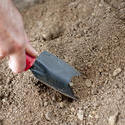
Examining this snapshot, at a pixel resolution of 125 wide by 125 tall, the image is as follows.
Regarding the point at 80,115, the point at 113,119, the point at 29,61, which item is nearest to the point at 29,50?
the point at 29,61

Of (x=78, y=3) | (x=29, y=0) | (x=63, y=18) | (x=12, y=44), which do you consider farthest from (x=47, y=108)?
(x=29, y=0)

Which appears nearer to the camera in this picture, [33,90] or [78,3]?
[33,90]

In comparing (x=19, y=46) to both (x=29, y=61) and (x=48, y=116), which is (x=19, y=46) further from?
(x=48, y=116)

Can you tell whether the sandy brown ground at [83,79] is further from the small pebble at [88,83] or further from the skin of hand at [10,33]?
the skin of hand at [10,33]

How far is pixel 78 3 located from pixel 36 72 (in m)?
0.75

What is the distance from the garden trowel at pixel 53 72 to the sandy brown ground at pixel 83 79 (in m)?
0.09

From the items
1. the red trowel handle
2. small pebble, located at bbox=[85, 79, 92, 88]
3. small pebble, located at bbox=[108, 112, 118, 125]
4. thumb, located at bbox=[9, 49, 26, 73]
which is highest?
thumb, located at bbox=[9, 49, 26, 73]

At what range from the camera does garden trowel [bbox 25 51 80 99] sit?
1355mm

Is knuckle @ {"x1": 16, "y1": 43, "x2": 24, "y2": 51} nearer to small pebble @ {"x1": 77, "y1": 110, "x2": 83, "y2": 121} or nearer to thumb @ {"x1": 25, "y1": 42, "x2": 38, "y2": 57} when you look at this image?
thumb @ {"x1": 25, "y1": 42, "x2": 38, "y2": 57}

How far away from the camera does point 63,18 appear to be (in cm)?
190

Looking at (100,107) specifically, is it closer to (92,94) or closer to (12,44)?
(92,94)

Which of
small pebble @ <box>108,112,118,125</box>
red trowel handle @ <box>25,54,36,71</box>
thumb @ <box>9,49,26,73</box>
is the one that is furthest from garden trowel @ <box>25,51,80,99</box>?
small pebble @ <box>108,112,118,125</box>

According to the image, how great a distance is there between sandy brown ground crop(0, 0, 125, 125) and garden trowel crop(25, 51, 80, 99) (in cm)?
9

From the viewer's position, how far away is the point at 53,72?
1.38 meters
